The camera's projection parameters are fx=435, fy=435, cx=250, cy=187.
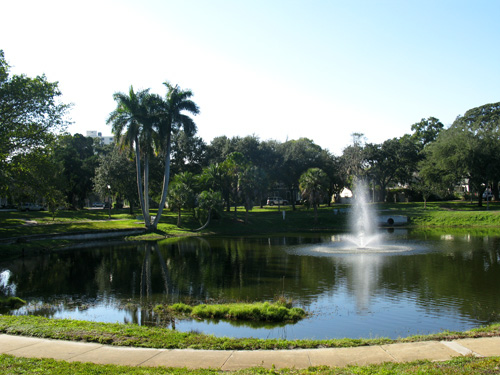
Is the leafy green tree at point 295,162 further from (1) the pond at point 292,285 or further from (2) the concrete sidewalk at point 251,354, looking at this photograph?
(2) the concrete sidewalk at point 251,354

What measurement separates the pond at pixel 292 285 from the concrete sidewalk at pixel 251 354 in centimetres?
256

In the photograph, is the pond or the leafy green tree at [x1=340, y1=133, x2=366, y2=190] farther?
the leafy green tree at [x1=340, y1=133, x2=366, y2=190]

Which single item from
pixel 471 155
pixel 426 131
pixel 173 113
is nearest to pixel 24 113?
pixel 173 113

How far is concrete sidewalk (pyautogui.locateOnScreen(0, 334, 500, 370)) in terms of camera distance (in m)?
8.64

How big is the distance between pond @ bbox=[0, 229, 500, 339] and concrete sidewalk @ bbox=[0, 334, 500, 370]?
2562mm

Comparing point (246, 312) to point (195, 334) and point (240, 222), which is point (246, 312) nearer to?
point (195, 334)

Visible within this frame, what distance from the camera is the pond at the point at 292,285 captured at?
45.9 ft

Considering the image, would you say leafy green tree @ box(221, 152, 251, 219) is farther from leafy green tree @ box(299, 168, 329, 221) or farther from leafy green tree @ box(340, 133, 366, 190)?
leafy green tree @ box(340, 133, 366, 190)

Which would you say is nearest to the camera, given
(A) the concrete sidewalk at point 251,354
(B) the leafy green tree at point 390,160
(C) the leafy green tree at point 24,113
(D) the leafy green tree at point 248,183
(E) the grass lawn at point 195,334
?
(E) the grass lawn at point 195,334

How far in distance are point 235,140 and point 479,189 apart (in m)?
40.3

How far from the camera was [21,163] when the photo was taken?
1389 inches

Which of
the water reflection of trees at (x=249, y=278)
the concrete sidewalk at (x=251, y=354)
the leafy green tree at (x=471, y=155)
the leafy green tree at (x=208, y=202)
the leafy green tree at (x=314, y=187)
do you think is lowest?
the water reflection of trees at (x=249, y=278)

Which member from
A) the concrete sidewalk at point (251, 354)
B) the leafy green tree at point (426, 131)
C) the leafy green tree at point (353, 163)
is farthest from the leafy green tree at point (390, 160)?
the concrete sidewalk at point (251, 354)

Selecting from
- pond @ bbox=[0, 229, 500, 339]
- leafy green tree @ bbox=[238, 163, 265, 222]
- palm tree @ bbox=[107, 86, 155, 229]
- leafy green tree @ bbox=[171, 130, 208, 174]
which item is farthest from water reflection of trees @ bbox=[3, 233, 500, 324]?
leafy green tree @ bbox=[171, 130, 208, 174]
